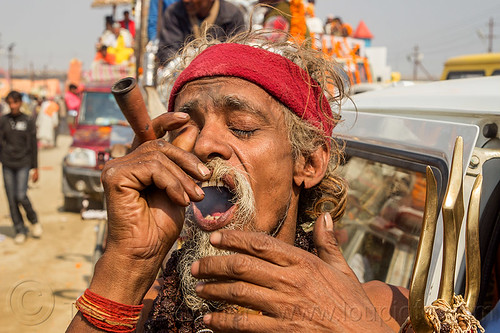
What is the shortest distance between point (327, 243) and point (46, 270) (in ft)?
22.1

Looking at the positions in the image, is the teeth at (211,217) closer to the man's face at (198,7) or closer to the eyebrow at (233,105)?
the eyebrow at (233,105)

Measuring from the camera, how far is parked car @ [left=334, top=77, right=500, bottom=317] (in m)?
1.56

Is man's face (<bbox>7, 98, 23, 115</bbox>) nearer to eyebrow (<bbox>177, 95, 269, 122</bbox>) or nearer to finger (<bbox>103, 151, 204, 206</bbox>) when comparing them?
eyebrow (<bbox>177, 95, 269, 122</bbox>)

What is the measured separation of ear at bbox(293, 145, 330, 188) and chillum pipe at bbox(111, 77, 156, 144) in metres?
0.75

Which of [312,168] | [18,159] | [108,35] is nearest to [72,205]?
[18,159]

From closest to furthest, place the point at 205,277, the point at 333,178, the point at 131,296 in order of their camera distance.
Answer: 1. the point at 205,277
2. the point at 131,296
3. the point at 333,178

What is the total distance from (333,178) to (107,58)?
14.7 m

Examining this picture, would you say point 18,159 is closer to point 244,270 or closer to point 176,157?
point 176,157

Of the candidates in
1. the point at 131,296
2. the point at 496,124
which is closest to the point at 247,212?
the point at 131,296

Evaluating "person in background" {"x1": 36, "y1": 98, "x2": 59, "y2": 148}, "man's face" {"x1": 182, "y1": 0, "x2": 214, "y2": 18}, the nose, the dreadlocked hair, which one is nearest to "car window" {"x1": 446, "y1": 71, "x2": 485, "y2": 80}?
"man's face" {"x1": 182, "y1": 0, "x2": 214, "y2": 18}

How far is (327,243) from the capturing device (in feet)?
→ 4.48

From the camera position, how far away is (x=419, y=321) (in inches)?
52.6

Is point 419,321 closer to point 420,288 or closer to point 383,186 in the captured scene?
point 420,288

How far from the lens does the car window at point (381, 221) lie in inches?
91.3
